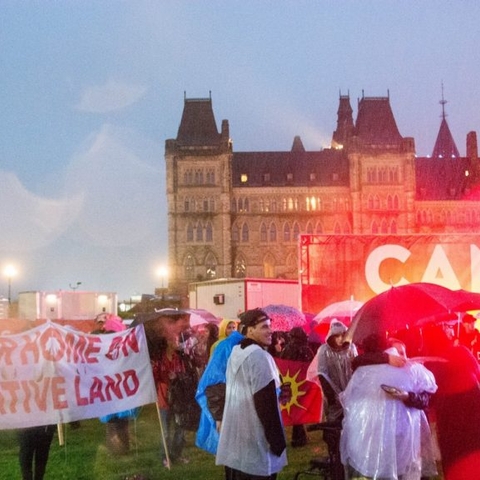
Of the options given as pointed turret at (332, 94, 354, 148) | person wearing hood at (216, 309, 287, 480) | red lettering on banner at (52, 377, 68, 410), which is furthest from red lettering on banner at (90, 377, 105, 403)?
pointed turret at (332, 94, 354, 148)

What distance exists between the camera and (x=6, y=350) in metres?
7.31

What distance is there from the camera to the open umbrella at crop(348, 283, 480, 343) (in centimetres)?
755

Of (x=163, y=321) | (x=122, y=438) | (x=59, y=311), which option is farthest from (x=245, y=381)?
(x=59, y=311)

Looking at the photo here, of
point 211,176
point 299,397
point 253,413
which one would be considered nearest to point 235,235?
point 211,176

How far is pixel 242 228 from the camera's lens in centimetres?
6131

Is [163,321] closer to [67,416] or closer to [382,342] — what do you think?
[67,416]

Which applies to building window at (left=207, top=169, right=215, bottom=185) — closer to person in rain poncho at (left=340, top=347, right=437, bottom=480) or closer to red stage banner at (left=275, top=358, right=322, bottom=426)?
red stage banner at (left=275, top=358, right=322, bottom=426)

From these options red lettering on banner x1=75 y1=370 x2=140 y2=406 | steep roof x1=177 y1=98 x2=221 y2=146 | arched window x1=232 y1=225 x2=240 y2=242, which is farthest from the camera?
steep roof x1=177 y1=98 x2=221 y2=146

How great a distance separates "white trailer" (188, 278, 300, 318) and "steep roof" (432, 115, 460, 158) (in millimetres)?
52186

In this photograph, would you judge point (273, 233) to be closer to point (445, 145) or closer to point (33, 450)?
point (445, 145)

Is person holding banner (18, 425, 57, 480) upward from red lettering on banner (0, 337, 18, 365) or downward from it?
downward

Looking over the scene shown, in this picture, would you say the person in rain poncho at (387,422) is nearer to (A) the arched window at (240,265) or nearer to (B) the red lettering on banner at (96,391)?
(B) the red lettering on banner at (96,391)

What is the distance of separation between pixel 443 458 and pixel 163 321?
171 inches

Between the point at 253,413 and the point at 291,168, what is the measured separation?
2378 inches
